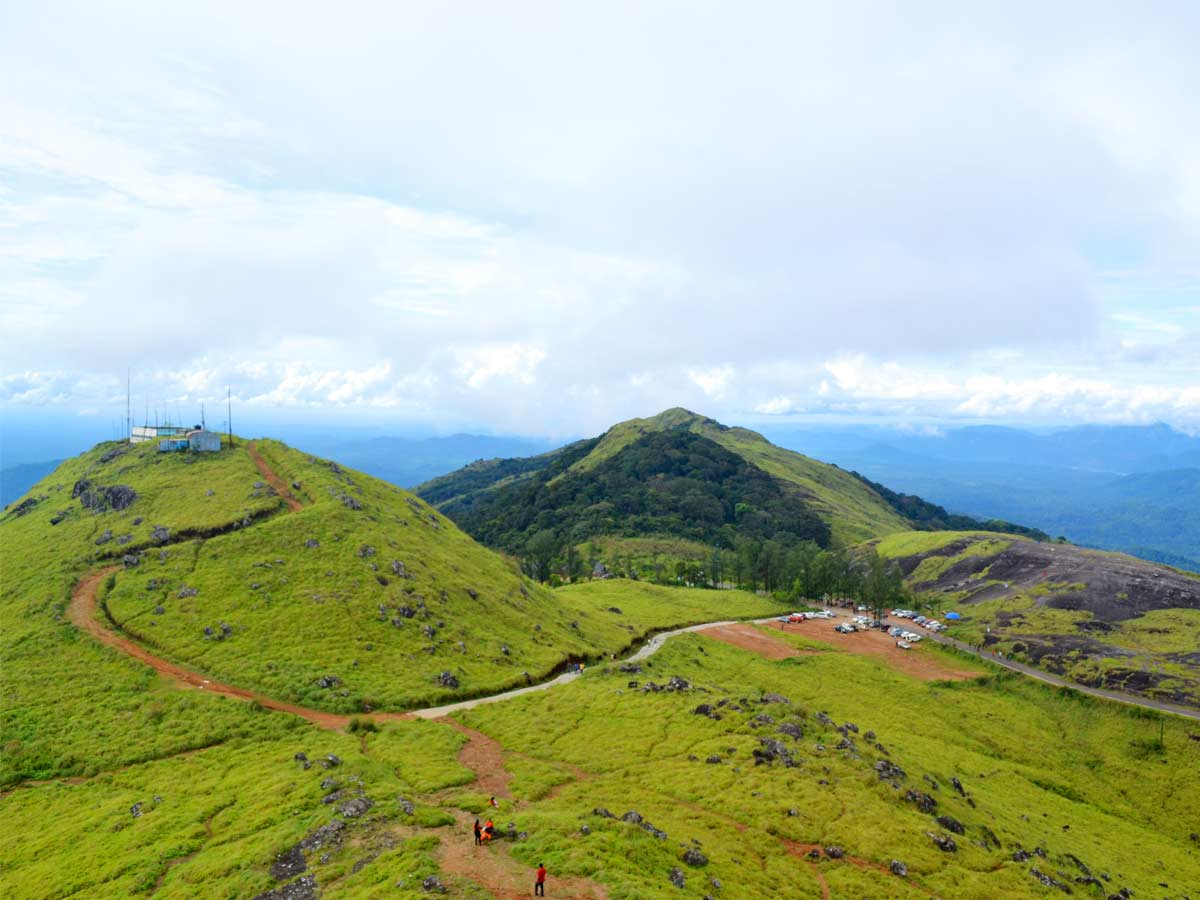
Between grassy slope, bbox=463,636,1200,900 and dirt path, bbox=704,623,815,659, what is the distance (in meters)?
7.00

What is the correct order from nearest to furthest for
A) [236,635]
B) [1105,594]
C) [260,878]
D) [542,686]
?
[260,878]
[236,635]
[542,686]
[1105,594]

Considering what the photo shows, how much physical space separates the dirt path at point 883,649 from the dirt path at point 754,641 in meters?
9.09

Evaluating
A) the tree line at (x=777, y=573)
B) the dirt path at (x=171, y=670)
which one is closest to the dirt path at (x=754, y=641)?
the tree line at (x=777, y=573)

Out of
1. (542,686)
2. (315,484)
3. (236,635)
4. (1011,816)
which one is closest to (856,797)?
(1011,816)

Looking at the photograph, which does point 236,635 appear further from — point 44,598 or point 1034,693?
point 1034,693

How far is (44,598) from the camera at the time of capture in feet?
219

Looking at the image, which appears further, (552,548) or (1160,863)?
(552,548)

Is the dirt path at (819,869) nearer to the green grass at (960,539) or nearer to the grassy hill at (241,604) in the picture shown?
the grassy hill at (241,604)

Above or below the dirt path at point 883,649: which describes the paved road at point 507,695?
above

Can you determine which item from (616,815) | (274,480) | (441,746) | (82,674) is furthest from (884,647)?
(82,674)

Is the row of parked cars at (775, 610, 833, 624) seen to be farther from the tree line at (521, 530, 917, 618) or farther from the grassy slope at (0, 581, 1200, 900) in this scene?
the grassy slope at (0, 581, 1200, 900)

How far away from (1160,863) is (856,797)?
38.2 metres

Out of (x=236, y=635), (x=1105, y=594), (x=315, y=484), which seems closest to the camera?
(x=236, y=635)

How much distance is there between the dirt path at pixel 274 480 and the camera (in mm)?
89681
